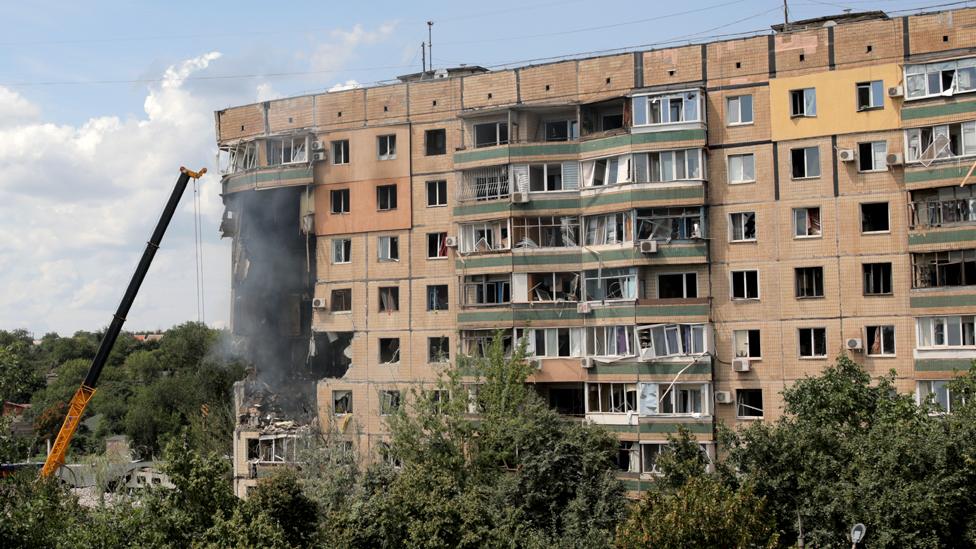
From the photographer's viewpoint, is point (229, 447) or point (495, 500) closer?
point (495, 500)

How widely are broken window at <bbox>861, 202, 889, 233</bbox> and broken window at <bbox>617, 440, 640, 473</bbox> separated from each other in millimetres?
11308

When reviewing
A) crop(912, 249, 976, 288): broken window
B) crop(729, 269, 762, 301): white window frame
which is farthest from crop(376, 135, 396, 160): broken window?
crop(912, 249, 976, 288): broken window

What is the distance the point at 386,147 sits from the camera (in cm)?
4966

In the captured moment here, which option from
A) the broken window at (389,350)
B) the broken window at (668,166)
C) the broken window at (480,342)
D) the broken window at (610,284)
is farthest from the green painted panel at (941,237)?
the broken window at (389,350)

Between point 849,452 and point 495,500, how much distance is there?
11508 mm

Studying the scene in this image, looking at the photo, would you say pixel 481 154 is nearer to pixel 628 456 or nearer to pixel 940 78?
pixel 628 456

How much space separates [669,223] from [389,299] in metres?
12.6

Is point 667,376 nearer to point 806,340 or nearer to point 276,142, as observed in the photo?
point 806,340

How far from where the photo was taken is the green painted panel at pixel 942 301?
39200mm

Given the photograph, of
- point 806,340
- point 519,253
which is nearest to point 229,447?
point 519,253

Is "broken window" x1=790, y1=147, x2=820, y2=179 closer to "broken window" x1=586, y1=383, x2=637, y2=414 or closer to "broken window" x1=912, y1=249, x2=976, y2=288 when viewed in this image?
"broken window" x1=912, y1=249, x2=976, y2=288

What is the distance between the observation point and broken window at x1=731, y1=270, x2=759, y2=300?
43281 millimetres

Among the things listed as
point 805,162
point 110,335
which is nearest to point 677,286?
point 805,162

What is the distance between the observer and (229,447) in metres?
64.8
